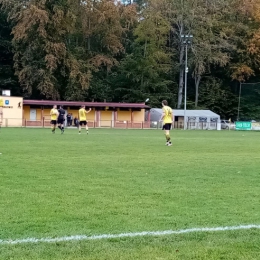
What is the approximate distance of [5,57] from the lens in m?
62.6

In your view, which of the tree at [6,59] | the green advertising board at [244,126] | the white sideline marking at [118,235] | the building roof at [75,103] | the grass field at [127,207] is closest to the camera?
the grass field at [127,207]

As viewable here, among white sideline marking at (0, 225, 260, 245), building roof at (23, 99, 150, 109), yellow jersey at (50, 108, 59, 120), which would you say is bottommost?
white sideline marking at (0, 225, 260, 245)

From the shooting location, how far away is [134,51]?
6225cm

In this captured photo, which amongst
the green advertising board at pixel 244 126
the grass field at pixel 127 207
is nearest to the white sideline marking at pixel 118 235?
the grass field at pixel 127 207

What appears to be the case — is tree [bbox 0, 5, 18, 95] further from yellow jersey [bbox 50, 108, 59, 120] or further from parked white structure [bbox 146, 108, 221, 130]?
yellow jersey [bbox 50, 108, 59, 120]

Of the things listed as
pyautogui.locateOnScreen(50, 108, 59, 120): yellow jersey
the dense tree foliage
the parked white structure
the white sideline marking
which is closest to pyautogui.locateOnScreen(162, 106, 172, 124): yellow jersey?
pyautogui.locateOnScreen(50, 108, 59, 120): yellow jersey

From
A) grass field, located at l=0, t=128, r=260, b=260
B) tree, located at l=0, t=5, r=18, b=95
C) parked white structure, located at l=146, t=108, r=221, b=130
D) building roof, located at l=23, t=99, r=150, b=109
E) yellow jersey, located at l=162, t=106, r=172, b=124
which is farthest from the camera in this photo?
tree, located at l=0, t=5, r=18, b=95

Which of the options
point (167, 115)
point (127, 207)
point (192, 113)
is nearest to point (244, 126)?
point (192, 113)

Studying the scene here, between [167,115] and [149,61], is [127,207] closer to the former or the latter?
[167,115]

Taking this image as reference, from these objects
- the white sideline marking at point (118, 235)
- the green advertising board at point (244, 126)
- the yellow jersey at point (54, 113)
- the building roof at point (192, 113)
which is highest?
the building roof at point (192, 113)

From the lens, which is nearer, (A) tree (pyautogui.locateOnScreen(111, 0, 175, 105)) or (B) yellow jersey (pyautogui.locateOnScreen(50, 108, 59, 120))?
(B) yellow jersey (pyautogui.locateOnScreen(50, 108, 59, 120))

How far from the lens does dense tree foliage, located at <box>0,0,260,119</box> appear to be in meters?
54.8

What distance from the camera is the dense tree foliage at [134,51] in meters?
54.8

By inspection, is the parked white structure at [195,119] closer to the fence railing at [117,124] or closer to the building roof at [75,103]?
the fence railing at [117,124]
